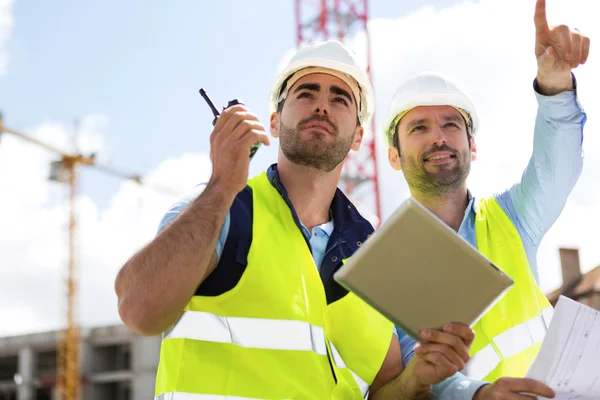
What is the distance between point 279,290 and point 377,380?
0.56 meters

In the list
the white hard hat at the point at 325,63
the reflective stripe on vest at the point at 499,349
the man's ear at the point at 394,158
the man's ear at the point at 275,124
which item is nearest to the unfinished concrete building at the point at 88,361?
the man's ear at the point at 394,158

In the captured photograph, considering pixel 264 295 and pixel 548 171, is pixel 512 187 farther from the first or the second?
pixel 264 295

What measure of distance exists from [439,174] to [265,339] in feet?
4.06

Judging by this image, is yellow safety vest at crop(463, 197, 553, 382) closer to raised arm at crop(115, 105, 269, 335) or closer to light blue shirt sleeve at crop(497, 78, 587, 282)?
light blue shirt sleeve at crop(497, 78, 587, 282)

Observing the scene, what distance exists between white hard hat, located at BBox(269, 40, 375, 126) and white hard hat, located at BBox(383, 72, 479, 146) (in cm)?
29

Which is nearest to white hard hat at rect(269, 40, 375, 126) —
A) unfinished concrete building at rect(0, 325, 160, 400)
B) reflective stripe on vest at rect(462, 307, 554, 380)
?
reflective stripe on vest at rect(462, 307, 554, 380)

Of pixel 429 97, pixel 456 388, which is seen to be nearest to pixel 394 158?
pixel 429 97

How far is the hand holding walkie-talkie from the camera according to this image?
2.18m

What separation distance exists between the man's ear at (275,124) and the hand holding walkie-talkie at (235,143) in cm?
97

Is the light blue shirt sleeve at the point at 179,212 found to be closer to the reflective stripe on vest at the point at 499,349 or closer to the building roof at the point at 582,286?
the reflective stripe on vest at the point at 499,349

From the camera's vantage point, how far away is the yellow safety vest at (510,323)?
2705mm

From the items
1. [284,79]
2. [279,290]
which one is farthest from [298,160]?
[279,290]

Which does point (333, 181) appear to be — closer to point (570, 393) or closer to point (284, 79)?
point (284, 79)

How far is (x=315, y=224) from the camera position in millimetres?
2846
